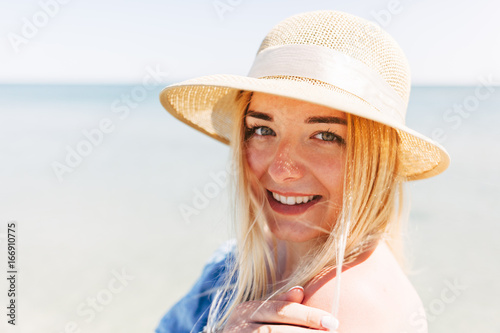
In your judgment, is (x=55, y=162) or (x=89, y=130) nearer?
(x=55, y=162)

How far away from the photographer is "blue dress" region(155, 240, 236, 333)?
1995mm

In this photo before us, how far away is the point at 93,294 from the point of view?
14.3ft

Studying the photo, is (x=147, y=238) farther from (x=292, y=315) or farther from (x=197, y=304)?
(x=292, y=315)

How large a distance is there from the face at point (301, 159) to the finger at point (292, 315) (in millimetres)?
412

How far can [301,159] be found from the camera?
1.50 metres

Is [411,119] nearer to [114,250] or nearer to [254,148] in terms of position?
[114,250]

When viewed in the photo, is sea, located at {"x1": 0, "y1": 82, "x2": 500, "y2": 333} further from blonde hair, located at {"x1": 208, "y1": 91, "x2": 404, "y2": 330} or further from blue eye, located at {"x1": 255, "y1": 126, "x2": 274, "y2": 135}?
blue eye, located at {"x1": 255, "y1": 126, "x2": 274, "y2": 135}

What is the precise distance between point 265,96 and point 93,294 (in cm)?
373

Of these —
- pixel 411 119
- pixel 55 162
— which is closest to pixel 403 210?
pixel 55 162

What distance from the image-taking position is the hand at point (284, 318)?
1207 mm

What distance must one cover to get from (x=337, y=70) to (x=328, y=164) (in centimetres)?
35

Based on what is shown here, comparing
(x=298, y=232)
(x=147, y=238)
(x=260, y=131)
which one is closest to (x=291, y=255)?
(x=298, y=232)

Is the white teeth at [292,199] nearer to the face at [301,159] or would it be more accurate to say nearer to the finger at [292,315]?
the face at [301,159]

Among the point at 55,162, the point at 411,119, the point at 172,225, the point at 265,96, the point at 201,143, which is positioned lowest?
the point at 172,225
